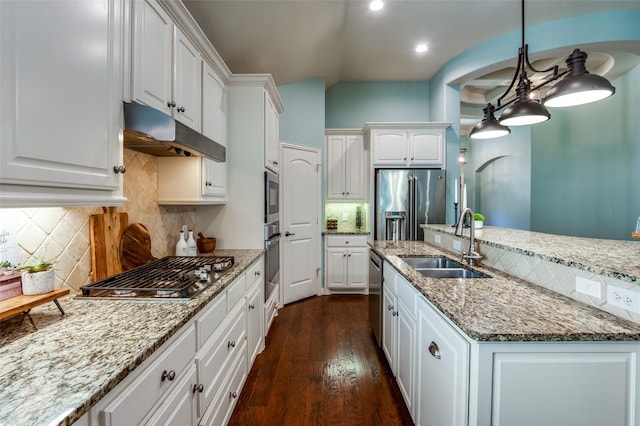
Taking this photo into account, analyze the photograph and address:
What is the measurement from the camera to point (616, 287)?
1021mm

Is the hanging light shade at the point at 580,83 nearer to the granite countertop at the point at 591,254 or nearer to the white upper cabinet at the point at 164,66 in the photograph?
the granite countertop at the point at 591,254

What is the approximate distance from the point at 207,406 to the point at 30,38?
156cm

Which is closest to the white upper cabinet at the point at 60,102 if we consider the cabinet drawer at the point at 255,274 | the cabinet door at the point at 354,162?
the cabinet drawer at the point at 255,274

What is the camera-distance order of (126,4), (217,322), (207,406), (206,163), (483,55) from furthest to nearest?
(483,55)
(206,163)
(217,322)
(207,406)
(126,4)

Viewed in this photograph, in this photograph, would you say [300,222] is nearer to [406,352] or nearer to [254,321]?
[254,321]

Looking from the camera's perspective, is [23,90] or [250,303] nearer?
[23,90]

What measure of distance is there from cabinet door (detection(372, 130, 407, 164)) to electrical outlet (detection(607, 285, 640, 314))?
3023 millimetres

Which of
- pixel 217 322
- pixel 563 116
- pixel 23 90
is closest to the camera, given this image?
pixel 23 90

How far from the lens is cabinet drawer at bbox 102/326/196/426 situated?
702mm

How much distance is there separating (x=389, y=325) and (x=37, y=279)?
2.01 m

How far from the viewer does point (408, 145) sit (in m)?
3.87

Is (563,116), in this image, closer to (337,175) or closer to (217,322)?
(337,175)

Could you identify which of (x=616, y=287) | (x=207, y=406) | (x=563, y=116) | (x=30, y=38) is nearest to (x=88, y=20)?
(x=30, y=38)

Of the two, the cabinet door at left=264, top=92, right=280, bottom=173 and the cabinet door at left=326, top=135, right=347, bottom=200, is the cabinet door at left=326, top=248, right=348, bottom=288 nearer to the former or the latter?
the cabinet door at left=326, top=135, right=347, bottom=200
